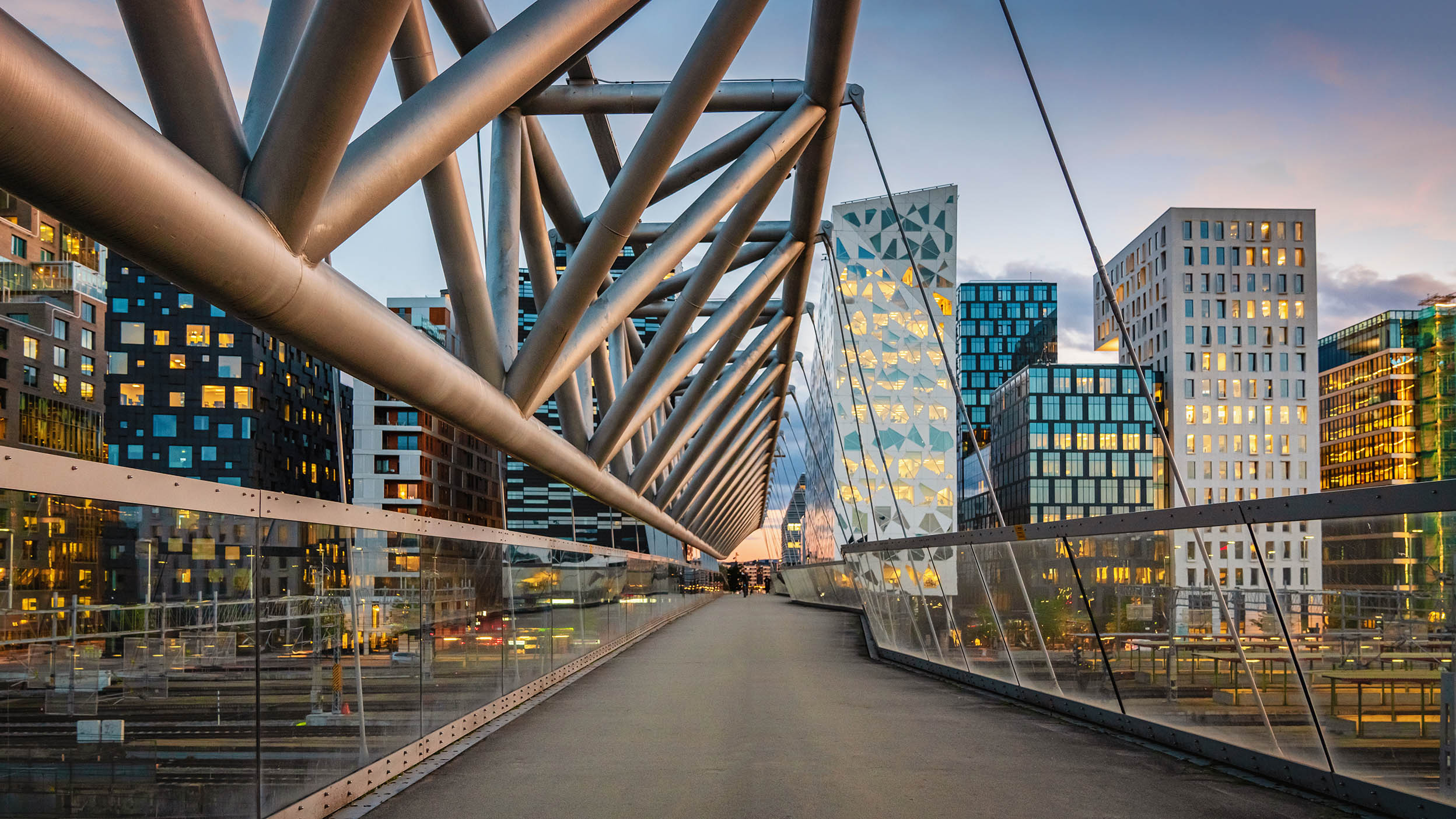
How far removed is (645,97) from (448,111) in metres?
8.28

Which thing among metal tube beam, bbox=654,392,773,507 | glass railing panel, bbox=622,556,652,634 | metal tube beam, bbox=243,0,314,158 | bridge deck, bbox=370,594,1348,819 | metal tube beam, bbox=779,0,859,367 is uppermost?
metal tube beam, bbox=779,0,859,367

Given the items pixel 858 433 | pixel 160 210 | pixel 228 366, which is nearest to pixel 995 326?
pixel 228 366

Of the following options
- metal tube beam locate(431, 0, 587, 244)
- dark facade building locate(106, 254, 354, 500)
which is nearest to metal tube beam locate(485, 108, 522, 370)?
metal tube beam locate(431, 0, 587, 244)

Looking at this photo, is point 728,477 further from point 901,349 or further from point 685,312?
point 685,312

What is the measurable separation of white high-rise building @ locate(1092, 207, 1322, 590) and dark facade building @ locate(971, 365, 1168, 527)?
5640mm

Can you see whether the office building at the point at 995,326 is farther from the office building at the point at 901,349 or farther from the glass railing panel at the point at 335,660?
the glass railing panel at the point at 335,660

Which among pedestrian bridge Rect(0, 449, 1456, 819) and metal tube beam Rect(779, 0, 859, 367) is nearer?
pedestrian bridge Rect(0, 449, 1456, 819)

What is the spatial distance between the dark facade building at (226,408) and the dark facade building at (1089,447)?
6095 centimetres

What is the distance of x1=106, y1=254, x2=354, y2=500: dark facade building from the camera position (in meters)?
57.8

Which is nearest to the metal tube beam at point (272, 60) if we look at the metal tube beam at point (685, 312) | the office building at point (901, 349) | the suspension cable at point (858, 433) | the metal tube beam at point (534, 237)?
the metal tube beam at point (534, 237)

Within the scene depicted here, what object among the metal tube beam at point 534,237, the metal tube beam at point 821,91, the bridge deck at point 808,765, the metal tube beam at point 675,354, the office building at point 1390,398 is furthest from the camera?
the office building at point 1390,398

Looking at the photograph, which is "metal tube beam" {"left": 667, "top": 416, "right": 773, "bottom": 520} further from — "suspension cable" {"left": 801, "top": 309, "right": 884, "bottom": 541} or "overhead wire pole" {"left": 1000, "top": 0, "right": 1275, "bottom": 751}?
"overhead wire pole" {"left": 1000, "top": 0, "right": 1275, "bottom": 751}

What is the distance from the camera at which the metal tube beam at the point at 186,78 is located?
14.6ft

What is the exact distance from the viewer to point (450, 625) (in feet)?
38.3
